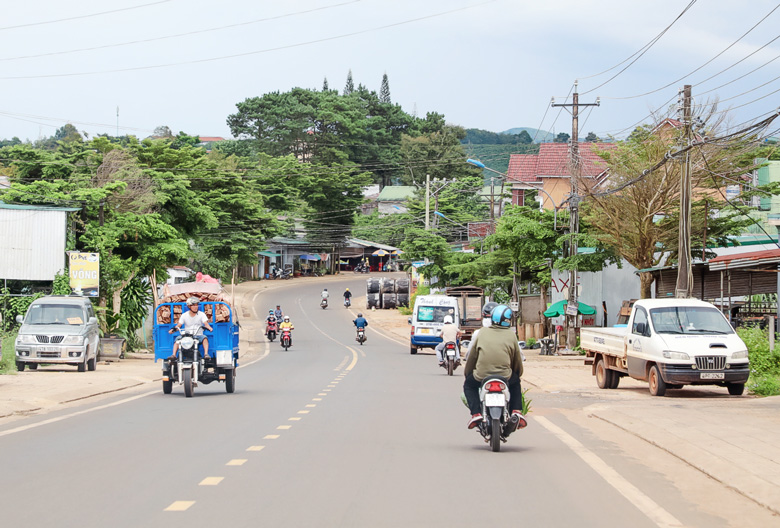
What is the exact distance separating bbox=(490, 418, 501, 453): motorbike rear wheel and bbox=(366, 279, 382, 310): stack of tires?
6855 cm

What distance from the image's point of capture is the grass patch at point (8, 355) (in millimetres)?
25622

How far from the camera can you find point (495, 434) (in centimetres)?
1100

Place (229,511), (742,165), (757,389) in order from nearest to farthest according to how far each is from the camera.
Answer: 1. (229,511)
2. (757,389)
3. (742,165)

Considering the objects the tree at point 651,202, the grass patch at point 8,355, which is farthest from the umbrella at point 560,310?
the grass patch at point 8,355

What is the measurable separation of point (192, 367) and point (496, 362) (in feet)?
27.5

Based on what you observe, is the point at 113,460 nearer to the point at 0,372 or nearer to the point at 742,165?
the point at 0,372

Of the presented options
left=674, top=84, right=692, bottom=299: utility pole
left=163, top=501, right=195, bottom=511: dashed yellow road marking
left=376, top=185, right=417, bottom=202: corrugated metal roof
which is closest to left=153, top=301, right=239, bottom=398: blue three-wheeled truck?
left=163, top=501, right=195, bottom=511: dashed yellow road marking

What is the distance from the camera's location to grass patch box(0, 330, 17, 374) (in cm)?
2562

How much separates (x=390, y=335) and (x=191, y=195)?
1768cm

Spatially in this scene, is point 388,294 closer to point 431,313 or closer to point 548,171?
point 548,171

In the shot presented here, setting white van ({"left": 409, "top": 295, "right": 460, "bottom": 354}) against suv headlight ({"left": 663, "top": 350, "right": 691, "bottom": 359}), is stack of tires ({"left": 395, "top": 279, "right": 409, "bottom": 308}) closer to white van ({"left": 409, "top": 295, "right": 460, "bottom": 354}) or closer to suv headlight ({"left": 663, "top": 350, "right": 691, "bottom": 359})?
white van ({"left": 409, "top": 295, "right": 460, "bottom": 354})

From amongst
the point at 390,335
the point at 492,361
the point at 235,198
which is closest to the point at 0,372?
the point at 492,361

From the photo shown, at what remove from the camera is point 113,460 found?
990 cm

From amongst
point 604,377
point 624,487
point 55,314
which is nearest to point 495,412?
point 624,487
